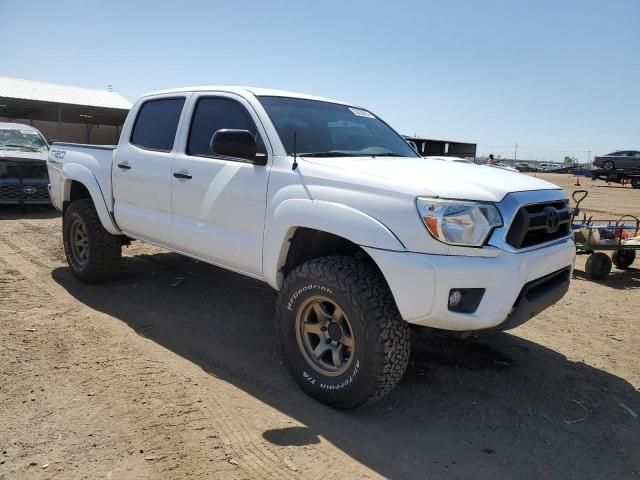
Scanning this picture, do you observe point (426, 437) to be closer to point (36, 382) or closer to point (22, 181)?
point (36, 382)

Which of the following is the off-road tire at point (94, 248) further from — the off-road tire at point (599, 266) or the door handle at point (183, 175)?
the off-road tire at point (599, 266)

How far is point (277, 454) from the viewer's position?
8.96 ft

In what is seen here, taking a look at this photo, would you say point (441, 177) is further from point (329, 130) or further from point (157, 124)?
point (157, 124)

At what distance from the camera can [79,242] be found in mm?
5711

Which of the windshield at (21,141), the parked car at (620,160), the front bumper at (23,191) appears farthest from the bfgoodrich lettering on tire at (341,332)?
the parked car at (620,160)

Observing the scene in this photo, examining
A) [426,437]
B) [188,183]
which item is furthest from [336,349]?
[188,183]

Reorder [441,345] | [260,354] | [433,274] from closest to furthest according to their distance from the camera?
[433,274]
[260,354]
[441,345]

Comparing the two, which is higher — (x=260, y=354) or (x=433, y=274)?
(x=433, y=274)

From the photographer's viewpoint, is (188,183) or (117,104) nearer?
(188,183)

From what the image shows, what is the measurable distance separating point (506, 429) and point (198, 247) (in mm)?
2575

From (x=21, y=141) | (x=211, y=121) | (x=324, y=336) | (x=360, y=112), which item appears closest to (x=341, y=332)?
(x=324, y=336)

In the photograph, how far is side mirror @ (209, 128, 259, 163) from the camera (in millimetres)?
3367

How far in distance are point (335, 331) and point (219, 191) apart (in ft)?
4.64

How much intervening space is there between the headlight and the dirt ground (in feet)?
3.70
